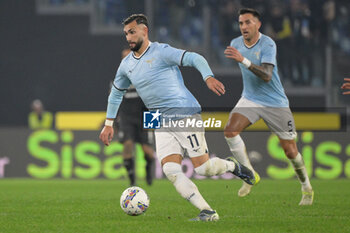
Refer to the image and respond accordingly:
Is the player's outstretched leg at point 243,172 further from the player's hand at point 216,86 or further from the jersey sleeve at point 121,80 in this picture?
the player's hand at point 216,86

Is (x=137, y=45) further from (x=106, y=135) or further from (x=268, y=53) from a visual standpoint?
(x=268, y=53)

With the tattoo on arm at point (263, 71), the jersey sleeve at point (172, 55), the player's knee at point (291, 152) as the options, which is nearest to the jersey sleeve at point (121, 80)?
the jersey sleeve at point (172, 55)

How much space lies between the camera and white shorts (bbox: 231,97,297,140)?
9.16m

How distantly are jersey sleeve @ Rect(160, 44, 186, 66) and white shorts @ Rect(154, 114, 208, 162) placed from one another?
1.83 feet

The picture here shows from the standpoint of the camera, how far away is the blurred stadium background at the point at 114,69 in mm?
15109

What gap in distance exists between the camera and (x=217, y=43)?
755 inches

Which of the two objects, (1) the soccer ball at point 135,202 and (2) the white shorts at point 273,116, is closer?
(1) the soccer ball at point 135,202

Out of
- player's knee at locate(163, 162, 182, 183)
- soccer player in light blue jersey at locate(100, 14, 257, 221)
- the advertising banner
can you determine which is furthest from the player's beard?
the advertising banner

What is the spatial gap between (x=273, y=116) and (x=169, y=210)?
1777 millimetres

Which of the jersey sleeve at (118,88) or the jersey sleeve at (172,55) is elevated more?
the jersey sleeve at (172,55)

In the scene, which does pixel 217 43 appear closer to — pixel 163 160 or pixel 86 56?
pixel 86 56

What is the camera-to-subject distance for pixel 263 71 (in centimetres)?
852

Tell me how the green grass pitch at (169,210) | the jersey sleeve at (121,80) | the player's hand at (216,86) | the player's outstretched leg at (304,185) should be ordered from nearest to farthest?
the player's hand at (216,86) → the green grass pitch at (169,210) → the jersey sleeve at (121,80) → the player's outstretched leg at (304,185)

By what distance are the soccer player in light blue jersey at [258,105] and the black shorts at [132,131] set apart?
131 inches
